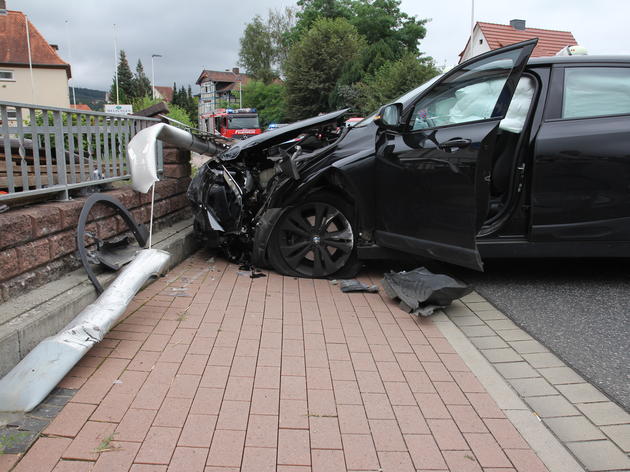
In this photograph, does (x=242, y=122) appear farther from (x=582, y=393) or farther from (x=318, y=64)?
(x=582, y=393)

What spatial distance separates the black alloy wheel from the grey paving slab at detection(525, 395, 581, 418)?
236cm

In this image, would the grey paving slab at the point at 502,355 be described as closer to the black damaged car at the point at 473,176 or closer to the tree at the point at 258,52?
the black damaged car at the point at 473,176

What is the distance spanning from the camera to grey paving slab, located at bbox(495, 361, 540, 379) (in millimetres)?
3168

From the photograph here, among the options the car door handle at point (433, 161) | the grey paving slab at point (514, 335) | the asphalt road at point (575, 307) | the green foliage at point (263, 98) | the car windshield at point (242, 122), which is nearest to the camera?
the asphalt road at point (575, 307)

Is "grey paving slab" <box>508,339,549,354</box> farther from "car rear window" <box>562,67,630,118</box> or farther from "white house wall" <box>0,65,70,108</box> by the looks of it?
"white house wall" <box>0,65,70,108</box>

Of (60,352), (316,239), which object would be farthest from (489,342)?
(60,352)

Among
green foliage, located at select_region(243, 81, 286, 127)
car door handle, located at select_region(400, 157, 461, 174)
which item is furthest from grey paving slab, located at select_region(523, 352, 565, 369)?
green foliage, located at select_region(243, 81, 286, 127)

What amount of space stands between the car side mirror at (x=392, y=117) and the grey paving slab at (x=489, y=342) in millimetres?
1976

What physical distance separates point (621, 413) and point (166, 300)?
329cm

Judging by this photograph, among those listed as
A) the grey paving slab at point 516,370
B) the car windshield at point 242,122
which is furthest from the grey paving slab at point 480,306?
the car windshield at point 242,122

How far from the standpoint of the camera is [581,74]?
14.6 ft

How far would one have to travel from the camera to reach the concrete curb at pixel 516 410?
236 cm

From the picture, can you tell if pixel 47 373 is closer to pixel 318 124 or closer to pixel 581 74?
pixel 318 124

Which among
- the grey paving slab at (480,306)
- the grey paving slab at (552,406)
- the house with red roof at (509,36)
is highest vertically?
the house with red roof at (509,36)
